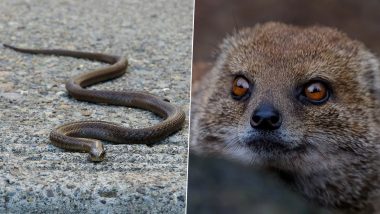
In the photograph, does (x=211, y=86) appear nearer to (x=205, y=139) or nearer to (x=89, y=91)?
(x=205, y=139)

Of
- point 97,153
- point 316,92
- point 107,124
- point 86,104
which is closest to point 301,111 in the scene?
point 316,92

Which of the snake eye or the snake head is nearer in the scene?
the snake eye

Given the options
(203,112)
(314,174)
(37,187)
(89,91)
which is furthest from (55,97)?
(314,174)

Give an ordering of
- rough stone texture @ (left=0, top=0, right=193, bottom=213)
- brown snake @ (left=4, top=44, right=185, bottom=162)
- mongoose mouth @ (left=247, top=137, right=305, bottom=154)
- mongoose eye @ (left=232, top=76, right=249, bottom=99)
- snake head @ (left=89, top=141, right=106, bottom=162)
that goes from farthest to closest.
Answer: brown snake @ (left=4, top=44, right=185, bottom=162), snake head @ (left=89, top=141, right=106, bottom=162), rough stone texture @ (left=0, top=0, right=193, bottom=213), mongoose eye @ (left=232, top=76, right=249, bottom=99), mongoose mouth @ (left=247, top=137, right=305, bottom=154)

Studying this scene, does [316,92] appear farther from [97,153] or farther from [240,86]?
[97,153]

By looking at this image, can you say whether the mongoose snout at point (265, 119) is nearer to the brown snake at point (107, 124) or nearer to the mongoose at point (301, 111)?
the mongoose at point (301, 111)

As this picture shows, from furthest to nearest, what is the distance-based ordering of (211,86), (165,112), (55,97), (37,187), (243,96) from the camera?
(55,97)
(165,112)
(37,187)
(211,86)
(243,96)

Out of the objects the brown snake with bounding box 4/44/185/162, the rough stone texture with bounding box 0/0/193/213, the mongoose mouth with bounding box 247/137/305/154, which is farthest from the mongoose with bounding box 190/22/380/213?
the brown snake with bounding box 4/44/185/162

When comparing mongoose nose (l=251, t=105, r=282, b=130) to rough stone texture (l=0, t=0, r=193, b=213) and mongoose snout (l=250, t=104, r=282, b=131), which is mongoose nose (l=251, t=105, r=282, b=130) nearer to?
mongoose snout (l=250, t=104, r=282, b=131)
